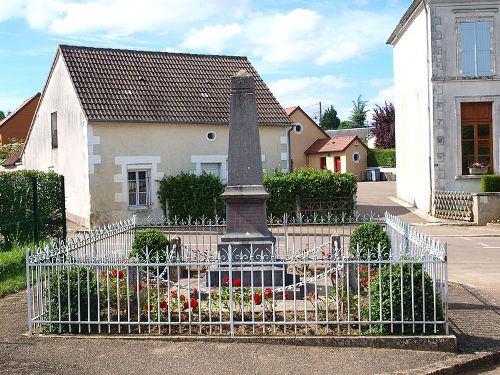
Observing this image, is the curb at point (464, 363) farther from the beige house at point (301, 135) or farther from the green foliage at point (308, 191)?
the beige house at point (301, 135)

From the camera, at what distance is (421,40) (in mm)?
24453

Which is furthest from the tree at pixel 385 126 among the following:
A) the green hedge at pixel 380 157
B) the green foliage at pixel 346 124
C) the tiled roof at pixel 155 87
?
the tiled roof at pixel 155 87

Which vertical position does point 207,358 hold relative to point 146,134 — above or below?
below

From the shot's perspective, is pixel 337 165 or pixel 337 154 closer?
pixel 337 154

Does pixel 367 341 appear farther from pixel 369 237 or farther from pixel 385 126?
pixel 385 126

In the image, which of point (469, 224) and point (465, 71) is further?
Result: point (465, 71)

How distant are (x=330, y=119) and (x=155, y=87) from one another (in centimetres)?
6785

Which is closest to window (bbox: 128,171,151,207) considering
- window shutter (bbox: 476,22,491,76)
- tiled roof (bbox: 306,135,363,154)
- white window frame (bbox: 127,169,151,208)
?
white window frame (bbox: 127,169,151,208)

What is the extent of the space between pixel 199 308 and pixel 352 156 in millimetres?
41456

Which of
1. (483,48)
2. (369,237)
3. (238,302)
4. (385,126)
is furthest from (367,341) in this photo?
(385,126)

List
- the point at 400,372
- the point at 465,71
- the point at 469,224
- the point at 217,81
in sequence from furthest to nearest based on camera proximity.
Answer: the point at 217,81
the point at 465,71
the point at 469,224
the point at 400,372

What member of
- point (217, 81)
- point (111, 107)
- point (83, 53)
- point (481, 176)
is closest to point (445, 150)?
point (481, 176)

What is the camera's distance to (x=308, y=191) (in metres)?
23.0

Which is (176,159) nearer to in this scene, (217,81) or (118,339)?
(217,81)
